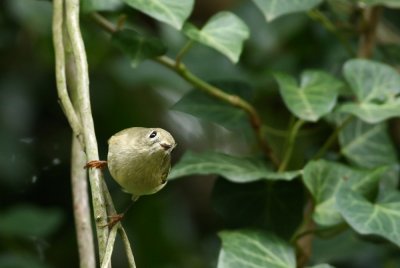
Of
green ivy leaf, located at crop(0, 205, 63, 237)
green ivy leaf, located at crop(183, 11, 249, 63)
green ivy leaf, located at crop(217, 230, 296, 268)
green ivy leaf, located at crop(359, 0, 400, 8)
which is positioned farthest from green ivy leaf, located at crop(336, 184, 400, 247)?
green ivy leaf, located at crop(0, 205, 63, 237)

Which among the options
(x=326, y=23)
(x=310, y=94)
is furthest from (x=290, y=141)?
(x=326, y=23)

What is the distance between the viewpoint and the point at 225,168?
7.34ft

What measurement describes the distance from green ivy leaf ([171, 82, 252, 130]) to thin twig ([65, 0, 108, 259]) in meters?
0.52

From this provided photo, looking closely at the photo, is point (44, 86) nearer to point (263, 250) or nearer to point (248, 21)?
point (248, 21)

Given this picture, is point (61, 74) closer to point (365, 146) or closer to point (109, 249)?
point (109, 249)

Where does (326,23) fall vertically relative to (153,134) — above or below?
below

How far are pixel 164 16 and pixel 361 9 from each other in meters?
1.03

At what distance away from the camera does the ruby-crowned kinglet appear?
165 cm

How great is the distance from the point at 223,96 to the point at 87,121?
0.86 meters

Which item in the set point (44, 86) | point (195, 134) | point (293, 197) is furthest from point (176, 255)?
point (293, 197)

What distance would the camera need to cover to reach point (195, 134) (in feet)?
13.3

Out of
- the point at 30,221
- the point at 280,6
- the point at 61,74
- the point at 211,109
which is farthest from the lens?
the point at 30,221

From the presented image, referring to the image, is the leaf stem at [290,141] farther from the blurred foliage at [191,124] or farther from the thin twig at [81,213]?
the thin twig at [81,213]

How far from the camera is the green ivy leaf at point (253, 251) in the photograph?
204cm
